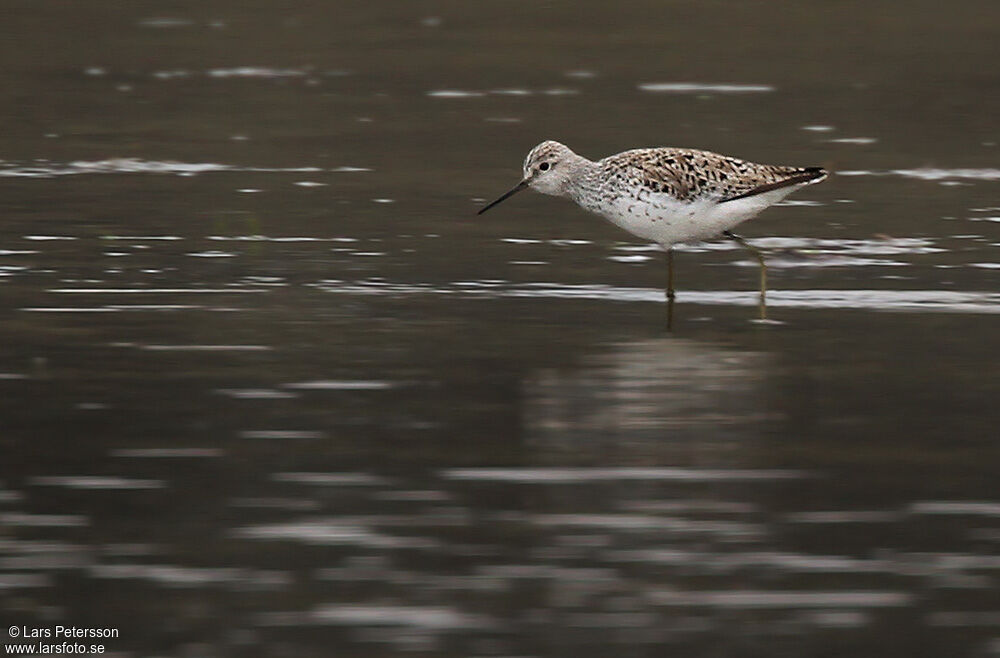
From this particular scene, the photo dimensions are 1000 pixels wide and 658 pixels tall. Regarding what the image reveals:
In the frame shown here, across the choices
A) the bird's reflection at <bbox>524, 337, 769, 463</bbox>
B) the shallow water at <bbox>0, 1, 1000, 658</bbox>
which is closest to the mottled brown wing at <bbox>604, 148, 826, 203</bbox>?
the shallow water at <bbox>0, 1, 1000, 658</bbox>

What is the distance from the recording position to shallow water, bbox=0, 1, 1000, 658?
8.91 meters

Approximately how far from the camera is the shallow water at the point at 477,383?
29.2 ft

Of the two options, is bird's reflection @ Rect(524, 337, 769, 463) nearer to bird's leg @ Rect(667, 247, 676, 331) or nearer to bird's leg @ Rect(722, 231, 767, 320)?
bird's leg @ Rect(667, 247, 676, 331)

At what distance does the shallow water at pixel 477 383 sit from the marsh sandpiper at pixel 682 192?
50cm

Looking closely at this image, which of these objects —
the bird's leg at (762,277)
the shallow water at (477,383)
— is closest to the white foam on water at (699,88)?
the shallow water at (477,383)

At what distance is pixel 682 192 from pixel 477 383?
3.07 m

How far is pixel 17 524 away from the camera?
389 inches

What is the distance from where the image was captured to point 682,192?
15.3 m

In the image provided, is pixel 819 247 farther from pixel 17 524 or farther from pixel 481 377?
pixel 17 524

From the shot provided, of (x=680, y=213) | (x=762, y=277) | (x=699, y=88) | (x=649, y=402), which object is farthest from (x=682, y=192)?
(x=699, y=88)

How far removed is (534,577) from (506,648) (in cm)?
89

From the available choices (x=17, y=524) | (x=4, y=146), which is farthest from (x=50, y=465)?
(x=4, y=146)

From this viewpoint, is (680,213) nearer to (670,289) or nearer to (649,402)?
(670,289)

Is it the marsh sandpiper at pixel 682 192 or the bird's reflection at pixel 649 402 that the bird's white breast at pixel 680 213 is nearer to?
the marsh sandpiper at pixel 682 192
